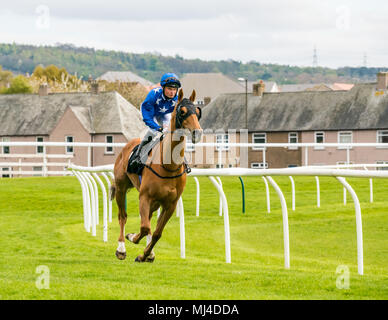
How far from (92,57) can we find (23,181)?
181 metres

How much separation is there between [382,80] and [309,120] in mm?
5733

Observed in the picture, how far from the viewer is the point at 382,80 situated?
5300 cm

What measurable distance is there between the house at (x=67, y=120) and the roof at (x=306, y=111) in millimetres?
6568

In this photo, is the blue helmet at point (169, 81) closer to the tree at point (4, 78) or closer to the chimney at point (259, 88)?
the chimney at point (259, 88)

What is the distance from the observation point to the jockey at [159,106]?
8155 mm

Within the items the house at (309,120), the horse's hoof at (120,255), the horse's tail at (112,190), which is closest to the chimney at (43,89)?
the house at (309,120)

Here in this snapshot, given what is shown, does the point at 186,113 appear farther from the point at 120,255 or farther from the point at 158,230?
the point at 120,255

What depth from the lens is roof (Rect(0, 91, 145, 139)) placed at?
5947 centimetres

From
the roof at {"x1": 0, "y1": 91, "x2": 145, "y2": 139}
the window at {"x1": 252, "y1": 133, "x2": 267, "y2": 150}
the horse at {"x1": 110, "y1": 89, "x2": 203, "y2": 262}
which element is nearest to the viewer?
the horse at {"x1": 110, "y1": 89, "x2": 203, "y2": 262}

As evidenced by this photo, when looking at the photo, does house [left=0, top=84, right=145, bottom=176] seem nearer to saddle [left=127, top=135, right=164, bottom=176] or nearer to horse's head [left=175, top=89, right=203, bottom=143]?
saddle [left=127, top=135, right=164, bottom=176]

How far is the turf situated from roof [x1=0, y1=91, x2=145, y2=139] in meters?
39.1

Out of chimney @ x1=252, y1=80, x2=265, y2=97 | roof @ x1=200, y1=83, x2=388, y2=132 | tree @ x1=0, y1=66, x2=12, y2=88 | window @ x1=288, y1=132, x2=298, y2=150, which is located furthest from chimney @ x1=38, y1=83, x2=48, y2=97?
tree @ x1=0, y1=66, x2=12, y2=88
